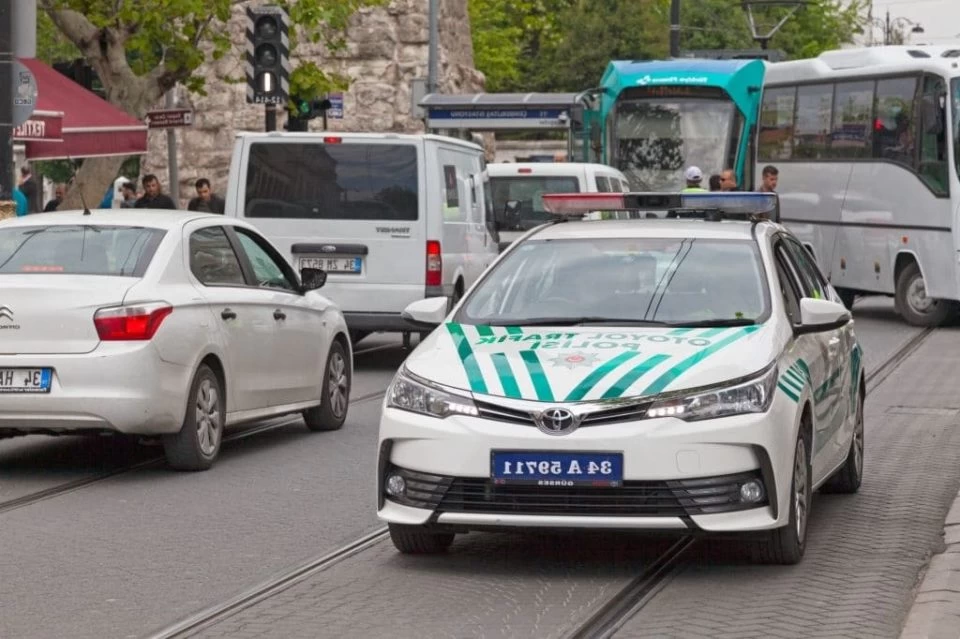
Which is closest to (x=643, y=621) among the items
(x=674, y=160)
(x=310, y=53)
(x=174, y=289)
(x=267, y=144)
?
(x=174, y=289)

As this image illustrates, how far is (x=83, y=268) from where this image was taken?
11719 millimetres

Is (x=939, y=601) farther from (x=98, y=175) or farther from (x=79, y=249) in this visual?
(x=98, y=175)

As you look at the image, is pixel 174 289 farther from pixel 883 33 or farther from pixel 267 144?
pixel 883 33

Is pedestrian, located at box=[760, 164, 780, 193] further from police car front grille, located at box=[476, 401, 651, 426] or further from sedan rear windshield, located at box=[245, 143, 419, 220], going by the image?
police car front grille, located at box=[476, 401, 651, 426]

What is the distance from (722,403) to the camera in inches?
319

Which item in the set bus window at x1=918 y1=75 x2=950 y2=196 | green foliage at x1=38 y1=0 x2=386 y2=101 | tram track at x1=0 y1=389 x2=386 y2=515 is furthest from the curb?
bus window at x1=918 y1=75 x2=950 y2=196

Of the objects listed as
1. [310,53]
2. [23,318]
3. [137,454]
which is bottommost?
[137,454]

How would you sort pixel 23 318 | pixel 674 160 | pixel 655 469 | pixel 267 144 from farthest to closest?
1. pixel 674 160
2. pixel 267 144
3. pixel 23 318
4. pixel 655 469

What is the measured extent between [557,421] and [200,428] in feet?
14.2

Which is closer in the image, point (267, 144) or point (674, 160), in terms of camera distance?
point (267, 144)

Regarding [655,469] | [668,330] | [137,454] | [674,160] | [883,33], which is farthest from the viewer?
[883,33]

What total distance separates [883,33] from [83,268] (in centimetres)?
11088

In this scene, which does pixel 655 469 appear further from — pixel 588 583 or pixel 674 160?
pixel 674 160

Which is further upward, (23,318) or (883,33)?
(883,33)
